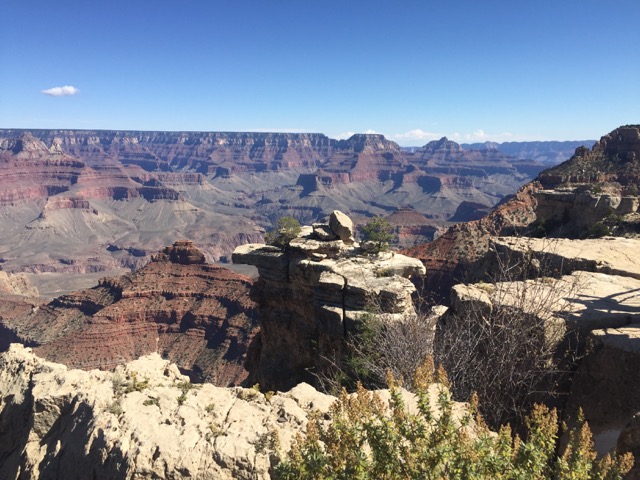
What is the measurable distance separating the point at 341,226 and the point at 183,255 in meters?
61.0

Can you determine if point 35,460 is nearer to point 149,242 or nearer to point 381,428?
point 381,428

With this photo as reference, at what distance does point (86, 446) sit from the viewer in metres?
7.17

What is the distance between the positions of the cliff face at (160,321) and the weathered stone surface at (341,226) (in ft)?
121

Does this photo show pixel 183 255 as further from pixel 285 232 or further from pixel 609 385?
pixel 609 385

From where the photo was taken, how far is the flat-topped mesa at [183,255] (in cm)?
7300

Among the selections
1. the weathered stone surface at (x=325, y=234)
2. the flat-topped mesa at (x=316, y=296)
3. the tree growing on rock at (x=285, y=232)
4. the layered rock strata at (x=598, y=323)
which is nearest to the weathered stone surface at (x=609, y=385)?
the layered rock strata at (x=598, y=323)

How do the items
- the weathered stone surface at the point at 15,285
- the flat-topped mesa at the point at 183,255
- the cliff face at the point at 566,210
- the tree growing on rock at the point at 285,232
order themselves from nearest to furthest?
the tree growing on rock at the point at 285,232
the cliff face at the point at 566,210
the flat-topped mesa at the point at 183,255
the weathered stone surface at the point at 15,285

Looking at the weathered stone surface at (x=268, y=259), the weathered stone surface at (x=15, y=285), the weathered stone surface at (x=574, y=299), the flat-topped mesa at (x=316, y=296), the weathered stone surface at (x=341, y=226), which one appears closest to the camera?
the weathered stone surface at (x=574, y=299)

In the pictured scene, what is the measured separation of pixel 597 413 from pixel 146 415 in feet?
31.1

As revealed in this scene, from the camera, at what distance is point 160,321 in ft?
213

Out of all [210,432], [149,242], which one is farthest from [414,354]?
[149,242]

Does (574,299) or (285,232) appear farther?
(285,232)

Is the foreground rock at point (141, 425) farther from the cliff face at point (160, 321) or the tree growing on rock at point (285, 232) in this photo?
the cliff face at point (160, 321)

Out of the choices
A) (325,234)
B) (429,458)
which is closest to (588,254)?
(325,234)
